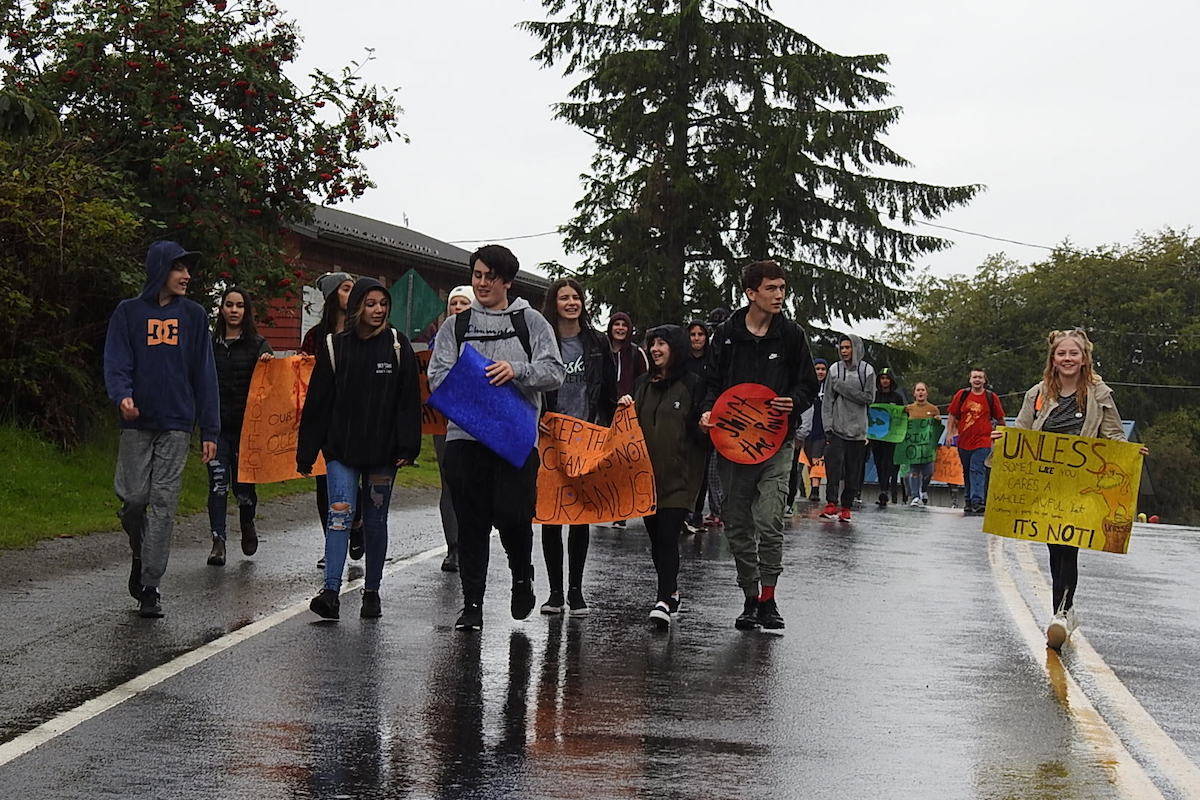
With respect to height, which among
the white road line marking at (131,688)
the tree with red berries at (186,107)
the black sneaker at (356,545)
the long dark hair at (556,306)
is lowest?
the white road line marking at (131,688)

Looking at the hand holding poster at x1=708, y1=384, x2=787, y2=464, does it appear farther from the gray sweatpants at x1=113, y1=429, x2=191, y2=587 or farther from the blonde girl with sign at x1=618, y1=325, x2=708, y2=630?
the gray sweatpants at x1=113, y1=429, x2=191, y2=587

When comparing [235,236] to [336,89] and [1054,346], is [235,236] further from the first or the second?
[1054,346]

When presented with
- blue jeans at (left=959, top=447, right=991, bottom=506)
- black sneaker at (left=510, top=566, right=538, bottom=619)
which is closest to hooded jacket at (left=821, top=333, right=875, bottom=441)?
blue jeans at (left=959, top=447, right=991, bottom=506)

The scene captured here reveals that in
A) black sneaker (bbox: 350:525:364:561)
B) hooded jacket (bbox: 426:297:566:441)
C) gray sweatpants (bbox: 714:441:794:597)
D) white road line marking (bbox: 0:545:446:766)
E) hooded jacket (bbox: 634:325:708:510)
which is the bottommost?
white road line marking (bbox: 0:545:446:766)

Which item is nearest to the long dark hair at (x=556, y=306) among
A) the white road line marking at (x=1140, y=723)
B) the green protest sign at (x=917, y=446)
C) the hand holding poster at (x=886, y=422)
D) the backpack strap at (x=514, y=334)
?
the backpack strap at (x=514, y=334)

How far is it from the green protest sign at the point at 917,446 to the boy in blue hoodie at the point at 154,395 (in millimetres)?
17145

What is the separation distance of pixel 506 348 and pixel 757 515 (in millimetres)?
1793

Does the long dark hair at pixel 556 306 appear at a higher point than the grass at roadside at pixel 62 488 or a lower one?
higher

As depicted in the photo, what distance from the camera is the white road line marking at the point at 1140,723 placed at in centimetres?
632

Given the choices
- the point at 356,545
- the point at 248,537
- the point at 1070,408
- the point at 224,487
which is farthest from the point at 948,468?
the point at 1070,408

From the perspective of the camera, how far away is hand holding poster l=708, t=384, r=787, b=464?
31.8 feet

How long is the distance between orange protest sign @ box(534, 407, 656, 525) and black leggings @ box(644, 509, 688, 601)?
104 mm

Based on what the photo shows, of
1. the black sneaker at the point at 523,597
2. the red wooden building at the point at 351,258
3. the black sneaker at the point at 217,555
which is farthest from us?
the red wooden building at the point at 351,258

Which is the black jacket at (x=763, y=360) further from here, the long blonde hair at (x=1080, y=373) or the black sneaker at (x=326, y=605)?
the black sneaker at (x=326, y=605)
